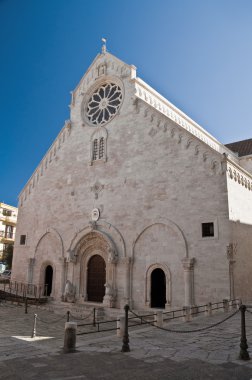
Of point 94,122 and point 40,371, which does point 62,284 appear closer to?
point 94,122

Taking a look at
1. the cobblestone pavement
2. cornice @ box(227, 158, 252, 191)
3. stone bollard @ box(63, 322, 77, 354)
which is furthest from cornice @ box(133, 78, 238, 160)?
stone bollard @ box(63, 322, 77, 354)

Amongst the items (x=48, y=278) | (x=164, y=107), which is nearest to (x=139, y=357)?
(x=48, y=278)

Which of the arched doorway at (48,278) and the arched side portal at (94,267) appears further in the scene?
the arched doorway at (48,278)

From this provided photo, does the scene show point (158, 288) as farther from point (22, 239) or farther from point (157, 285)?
point (22, 239)

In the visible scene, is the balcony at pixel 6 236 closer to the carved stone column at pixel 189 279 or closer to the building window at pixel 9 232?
the building window at pixel 9 232

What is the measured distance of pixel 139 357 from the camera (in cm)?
877

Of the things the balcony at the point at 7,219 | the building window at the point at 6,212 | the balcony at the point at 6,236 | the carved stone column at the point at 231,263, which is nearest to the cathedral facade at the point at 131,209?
the carved stone column at the point at 231,263

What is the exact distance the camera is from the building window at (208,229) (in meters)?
18.5

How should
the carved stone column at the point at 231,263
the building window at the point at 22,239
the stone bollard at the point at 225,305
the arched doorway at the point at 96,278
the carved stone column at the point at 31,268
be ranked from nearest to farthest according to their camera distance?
the stone bollard at the point at 225,305
the carved stone column at the point at 231,263
the arched doorway at the point at 96,278
the carved stone column at the point at 31,268
the building window at the point at 22,239

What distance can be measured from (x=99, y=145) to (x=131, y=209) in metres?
6.53

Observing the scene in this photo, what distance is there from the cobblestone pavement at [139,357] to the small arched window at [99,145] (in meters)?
14.9

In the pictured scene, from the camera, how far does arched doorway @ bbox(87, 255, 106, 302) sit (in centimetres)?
2330

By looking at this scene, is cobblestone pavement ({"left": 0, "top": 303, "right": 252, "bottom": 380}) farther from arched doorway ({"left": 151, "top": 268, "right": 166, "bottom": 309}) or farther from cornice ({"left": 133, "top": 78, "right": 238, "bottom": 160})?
cornice ({"left": 133, "top": 78, "right": 238, "bottom": 160})

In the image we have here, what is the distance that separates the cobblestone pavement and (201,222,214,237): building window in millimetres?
5947
